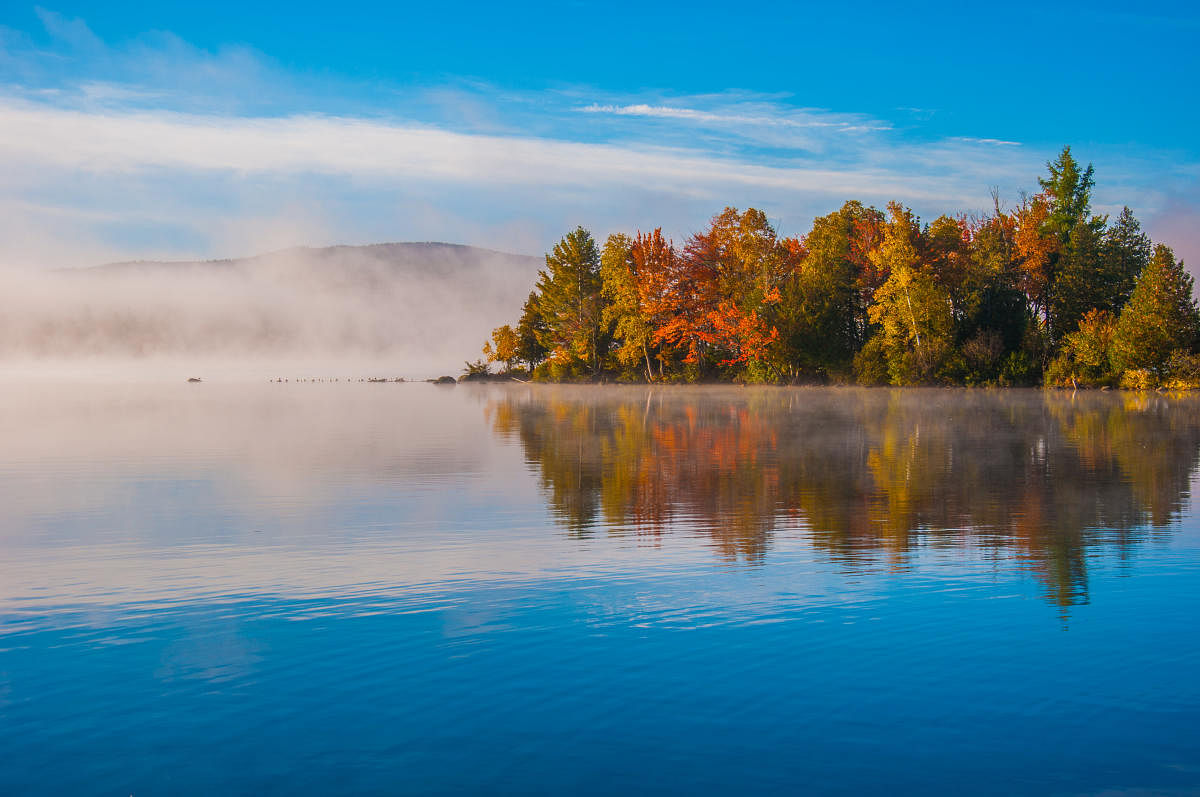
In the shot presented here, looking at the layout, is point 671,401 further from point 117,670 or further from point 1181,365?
point 117,670

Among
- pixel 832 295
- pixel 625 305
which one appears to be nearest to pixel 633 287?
pixel 625 305

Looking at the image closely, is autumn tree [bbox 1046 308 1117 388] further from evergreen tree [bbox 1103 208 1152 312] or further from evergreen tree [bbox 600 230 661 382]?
evergreen tree [bbox 600 230 661 382]

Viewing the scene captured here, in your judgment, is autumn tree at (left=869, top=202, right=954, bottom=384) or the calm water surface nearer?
the calm water surface

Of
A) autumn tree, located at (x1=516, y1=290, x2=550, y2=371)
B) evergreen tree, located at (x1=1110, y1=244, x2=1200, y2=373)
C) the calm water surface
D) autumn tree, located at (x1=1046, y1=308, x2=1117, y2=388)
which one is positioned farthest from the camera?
autumn tree, located at (x1=516, y1=290, x2=550, y2=371)

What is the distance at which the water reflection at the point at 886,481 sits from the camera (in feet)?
42.5

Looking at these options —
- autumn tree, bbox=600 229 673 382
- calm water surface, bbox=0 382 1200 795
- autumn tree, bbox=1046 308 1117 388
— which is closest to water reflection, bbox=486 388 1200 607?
calm water surface, bbox=0 382 1200 795

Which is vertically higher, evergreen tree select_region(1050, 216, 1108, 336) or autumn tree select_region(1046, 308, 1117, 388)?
evergreen tree select_region(1050, 216, 1108, 336)

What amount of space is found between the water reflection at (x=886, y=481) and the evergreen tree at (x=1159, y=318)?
23.9 metres

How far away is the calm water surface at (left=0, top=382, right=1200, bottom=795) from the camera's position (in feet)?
19.9

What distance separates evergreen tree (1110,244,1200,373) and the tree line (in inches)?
4.1

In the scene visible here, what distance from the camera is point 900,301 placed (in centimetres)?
7081

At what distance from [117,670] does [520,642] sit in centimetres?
323

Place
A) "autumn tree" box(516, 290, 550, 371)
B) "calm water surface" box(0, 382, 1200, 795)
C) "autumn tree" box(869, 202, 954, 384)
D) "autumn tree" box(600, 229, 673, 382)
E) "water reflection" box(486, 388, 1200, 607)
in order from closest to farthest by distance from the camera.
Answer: "calm water surface" box(0, 382, 1200, 795) < "water reflection" box(486, 388, 1200, 607) < "autumn tree" box(869, 202, 954, 384) < "autumn tree" box(600, 229, 673, 382) < "autumn tree" box(516, 290, 550, 371)

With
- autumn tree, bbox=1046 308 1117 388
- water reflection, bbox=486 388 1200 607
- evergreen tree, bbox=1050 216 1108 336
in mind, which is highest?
evergreen tree, bbox=1050 216 1108 336
